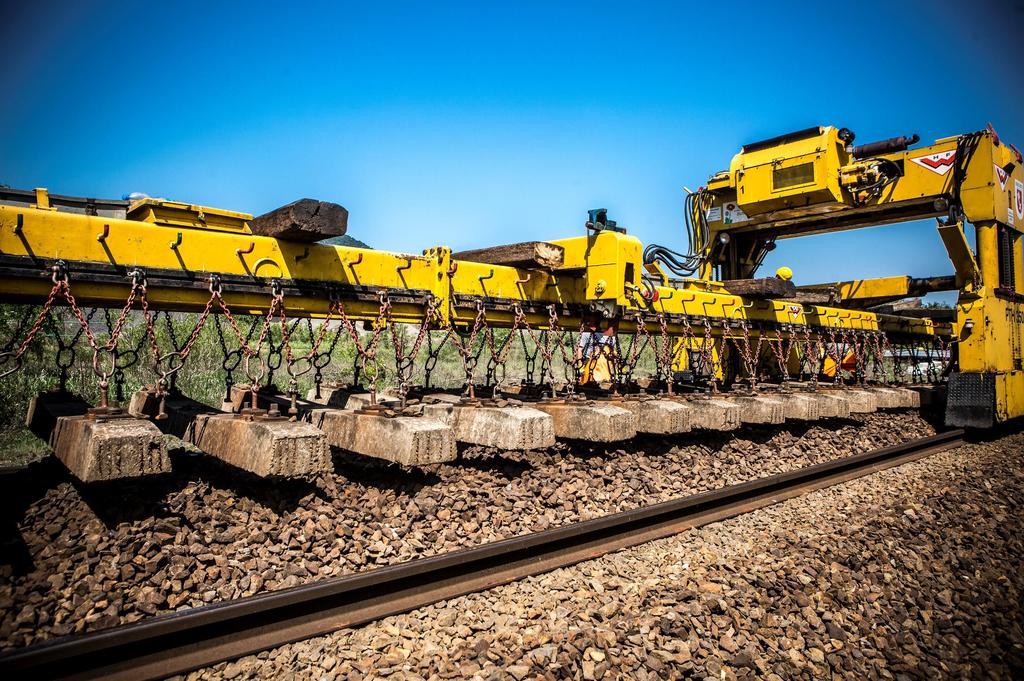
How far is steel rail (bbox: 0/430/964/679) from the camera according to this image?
8.29ft

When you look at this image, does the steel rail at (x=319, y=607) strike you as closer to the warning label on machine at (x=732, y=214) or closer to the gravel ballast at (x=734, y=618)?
the gravel ballast at (x=734, y=618)

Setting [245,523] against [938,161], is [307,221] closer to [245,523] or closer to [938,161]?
[245,523]

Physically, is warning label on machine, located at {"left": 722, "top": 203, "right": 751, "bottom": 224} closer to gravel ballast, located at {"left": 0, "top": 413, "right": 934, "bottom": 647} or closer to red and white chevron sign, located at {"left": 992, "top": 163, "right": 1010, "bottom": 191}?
red and white chevron sign, located at {"left": 992, "top": 163, "right": 1010, "bottom": 191}

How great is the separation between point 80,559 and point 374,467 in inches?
73.7

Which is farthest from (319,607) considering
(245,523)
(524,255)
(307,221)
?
(524,255)

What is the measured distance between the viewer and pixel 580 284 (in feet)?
20.4

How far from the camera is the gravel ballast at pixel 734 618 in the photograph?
283cm

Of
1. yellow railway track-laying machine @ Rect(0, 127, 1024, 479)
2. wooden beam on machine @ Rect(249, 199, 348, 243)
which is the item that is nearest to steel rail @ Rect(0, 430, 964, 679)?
yellow railway track-laying machine @ Rect(0, 127, 1024, 479)

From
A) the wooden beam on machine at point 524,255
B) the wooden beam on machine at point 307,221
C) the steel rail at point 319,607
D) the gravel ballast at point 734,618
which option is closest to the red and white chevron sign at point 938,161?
the gravel ballast at point 734,618

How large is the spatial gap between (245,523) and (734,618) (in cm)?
281

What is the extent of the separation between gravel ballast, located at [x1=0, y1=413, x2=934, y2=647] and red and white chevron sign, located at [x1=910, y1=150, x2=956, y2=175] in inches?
304

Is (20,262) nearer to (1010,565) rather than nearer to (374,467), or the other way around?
(374,467)

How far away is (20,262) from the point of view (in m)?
3.29

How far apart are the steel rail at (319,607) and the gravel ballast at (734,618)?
0.08 meters
